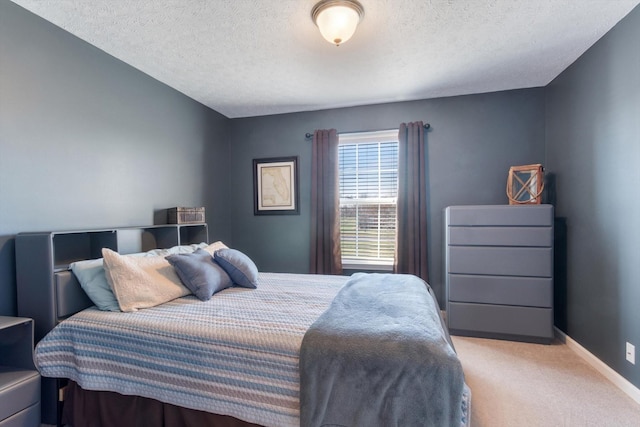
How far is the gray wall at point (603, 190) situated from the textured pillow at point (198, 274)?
9.29 feet

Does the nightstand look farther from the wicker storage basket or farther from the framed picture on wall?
the framed picture on wall

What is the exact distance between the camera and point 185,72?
2.71 m

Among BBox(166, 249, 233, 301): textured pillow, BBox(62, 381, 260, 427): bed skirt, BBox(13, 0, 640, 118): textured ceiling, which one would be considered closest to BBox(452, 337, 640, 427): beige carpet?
BBox(62, 381, 260, 427): bed skirt

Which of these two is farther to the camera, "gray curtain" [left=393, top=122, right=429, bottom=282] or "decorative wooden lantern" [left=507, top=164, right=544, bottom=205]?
"gray curtain" [left=393, top=122, right=429, bottom=282]

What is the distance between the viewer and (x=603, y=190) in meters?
2.26

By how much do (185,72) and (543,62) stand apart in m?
3.24

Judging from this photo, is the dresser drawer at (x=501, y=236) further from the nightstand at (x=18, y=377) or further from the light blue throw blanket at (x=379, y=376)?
the nightstand at (x=18, y=377)

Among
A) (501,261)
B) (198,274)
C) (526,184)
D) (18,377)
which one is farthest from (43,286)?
(526,184)

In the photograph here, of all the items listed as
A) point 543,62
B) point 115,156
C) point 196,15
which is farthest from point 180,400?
point 543,62

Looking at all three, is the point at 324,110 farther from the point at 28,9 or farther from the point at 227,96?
the point at 28,9

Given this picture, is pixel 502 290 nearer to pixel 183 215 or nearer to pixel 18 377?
pixel 183 215

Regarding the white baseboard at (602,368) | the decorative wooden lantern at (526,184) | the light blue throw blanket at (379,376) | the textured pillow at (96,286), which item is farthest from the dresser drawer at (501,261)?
the textured pillow at (96,286)

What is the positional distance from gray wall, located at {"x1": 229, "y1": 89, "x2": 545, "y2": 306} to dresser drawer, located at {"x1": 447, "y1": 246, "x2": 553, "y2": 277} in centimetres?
57

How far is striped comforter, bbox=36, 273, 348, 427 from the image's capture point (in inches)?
52.4
